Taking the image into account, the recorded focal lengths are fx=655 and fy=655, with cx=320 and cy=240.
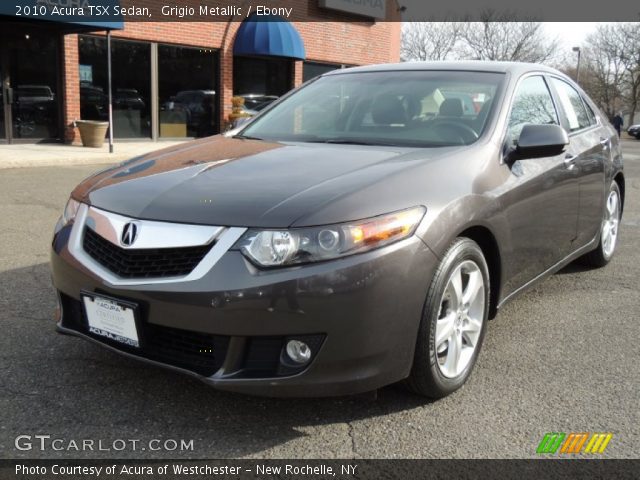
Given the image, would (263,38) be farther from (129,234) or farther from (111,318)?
(111,318)

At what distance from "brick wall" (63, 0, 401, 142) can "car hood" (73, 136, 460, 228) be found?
12369mm

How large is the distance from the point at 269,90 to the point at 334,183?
1730 cm

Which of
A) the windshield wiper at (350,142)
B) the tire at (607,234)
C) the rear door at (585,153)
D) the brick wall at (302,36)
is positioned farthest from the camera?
the brick wall at (302,36)

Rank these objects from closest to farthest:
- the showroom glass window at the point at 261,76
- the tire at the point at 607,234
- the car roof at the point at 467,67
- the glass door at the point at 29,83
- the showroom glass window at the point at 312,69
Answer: the car roof at the point at 467,67, the tire at the point at 607,234, the glass door at the point at 29,83, the showroom glass window at the point at 261,76, the showroom glass window at the point at 312,69

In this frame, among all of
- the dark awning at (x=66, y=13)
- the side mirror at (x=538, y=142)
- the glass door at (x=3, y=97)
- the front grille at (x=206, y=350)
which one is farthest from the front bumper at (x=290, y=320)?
the glass door at (x=3, y=97)

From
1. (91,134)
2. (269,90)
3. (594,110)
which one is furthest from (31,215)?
(269,90)

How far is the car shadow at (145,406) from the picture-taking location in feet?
8.48

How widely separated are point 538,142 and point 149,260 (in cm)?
200

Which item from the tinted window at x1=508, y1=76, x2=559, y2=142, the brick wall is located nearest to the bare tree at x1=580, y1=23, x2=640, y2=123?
the brick wall

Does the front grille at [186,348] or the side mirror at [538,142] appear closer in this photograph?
the front grille at [186,348]

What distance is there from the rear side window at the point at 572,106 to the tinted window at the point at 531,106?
0.24 m

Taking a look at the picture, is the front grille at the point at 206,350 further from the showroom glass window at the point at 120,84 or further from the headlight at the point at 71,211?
the showroom glass window at the point at 120,84

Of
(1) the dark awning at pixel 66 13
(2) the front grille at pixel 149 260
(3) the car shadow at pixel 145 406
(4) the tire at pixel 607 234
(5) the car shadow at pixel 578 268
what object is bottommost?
(3) the car shadow at pixel 145 406

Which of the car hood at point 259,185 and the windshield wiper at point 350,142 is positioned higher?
the windshield wiper at point 350,142
